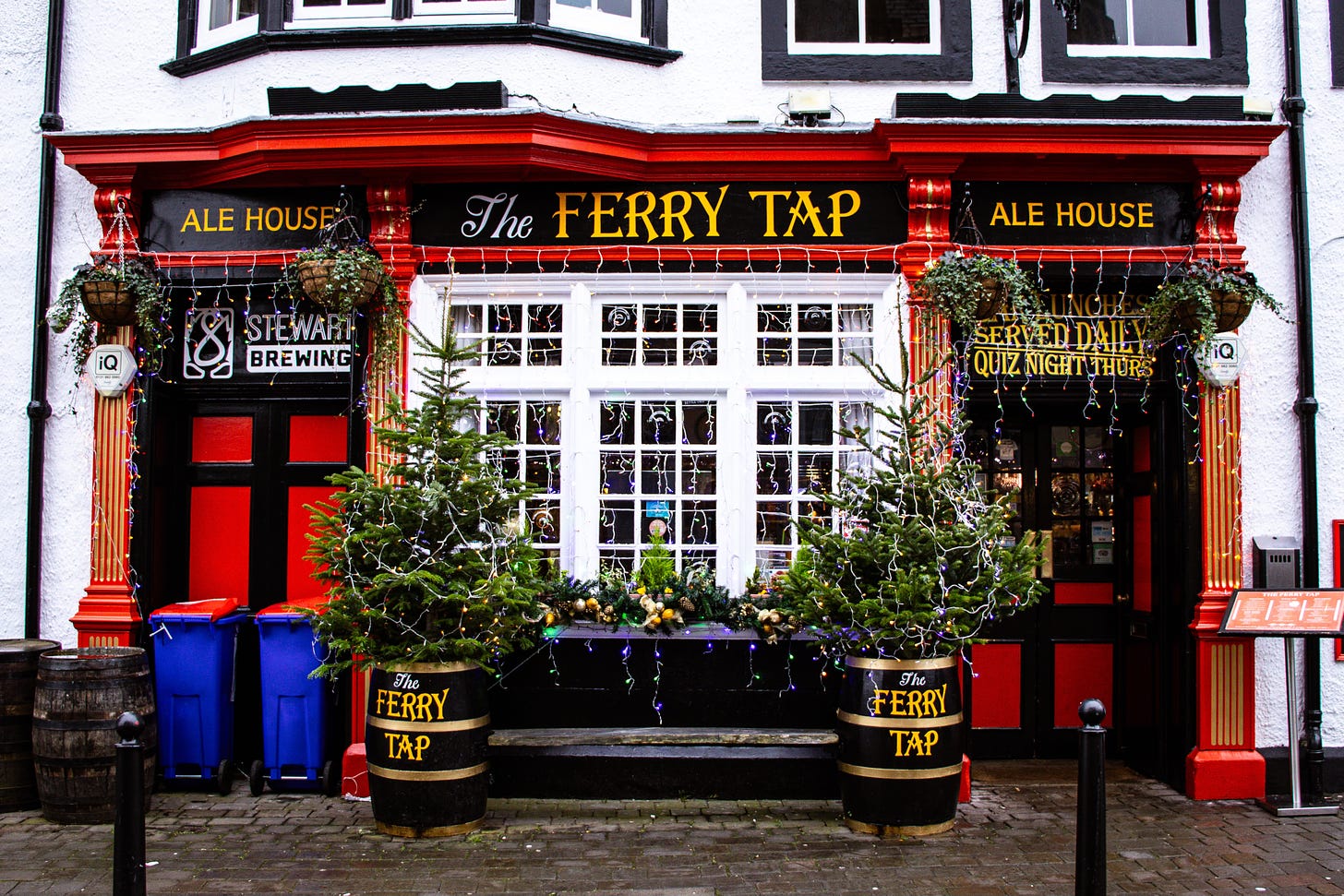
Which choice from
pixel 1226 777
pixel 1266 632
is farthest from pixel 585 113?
pixel 1226 777

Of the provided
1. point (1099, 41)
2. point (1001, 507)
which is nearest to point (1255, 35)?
point (1099, 41)

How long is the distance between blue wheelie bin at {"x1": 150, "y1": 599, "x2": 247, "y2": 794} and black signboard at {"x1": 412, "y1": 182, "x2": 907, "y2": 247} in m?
2.76

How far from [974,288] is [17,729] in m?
6.07

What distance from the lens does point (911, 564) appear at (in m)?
5.50

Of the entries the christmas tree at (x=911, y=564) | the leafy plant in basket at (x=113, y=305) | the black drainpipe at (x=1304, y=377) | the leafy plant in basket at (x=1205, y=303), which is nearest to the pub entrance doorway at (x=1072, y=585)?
the leafy plant in basket at (x=1205, y=303)

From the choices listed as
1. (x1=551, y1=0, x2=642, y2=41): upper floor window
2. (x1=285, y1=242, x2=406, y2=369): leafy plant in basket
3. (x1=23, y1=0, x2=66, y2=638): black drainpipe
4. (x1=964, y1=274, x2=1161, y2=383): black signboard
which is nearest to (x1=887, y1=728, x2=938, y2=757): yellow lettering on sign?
(x1=964, y1=274, x2=1161, y2=383): black signboard

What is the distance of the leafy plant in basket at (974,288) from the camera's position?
20.2ft

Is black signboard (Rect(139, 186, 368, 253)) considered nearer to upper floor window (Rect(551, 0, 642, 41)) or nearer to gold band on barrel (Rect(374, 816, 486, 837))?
upper floor window (Rect(551, 0, 642, 41))

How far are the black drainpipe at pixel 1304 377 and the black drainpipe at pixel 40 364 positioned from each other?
7926 millimetres

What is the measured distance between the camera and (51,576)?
6.75 meters

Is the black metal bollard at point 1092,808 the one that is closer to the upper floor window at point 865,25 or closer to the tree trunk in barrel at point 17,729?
the upper floor window at point 865,25

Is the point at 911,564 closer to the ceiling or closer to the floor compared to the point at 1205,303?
closer to the floor

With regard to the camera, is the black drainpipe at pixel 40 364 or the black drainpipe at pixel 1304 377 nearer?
the black drainpipe at pixel 1304 377

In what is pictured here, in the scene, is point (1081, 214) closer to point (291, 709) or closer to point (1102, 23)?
point (1102, 23)
